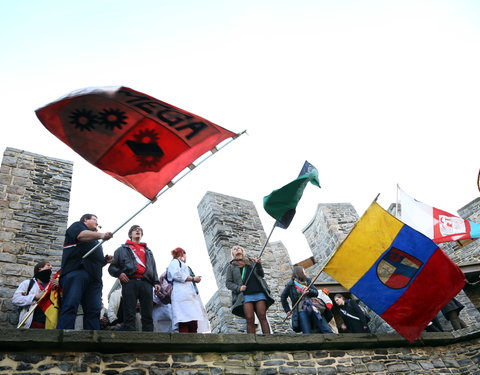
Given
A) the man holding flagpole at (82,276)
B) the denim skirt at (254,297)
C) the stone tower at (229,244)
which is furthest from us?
the stone tower at (229,244)

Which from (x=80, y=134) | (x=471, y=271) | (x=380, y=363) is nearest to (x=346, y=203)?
(x=471, y=271)

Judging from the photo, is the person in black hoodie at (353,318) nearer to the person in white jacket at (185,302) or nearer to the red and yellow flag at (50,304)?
the person in white jacket at (185,302)

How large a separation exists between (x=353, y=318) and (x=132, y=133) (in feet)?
13.4

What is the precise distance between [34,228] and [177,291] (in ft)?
9.17

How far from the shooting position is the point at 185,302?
580 centimetres

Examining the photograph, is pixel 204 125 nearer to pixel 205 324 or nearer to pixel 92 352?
pixel 205 324

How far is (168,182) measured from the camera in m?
5.98

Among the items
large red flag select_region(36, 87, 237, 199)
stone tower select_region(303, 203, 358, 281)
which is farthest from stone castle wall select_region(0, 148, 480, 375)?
stone tower select_region(303, 203, 358, 281)

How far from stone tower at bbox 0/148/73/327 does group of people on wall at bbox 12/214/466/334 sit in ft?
3.08

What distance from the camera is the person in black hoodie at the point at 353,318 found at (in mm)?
6750

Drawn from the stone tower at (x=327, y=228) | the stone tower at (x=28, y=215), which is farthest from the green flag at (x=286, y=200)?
the stone tower at (x=327, y=228)

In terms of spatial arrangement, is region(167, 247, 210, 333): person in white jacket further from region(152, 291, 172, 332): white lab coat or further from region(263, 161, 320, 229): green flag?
region(263, 161, 320, 229): green flag

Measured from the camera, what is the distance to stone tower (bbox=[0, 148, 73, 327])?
6.52 metres

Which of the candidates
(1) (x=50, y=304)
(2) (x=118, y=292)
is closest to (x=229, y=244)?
(2) (x=118, y=292)
